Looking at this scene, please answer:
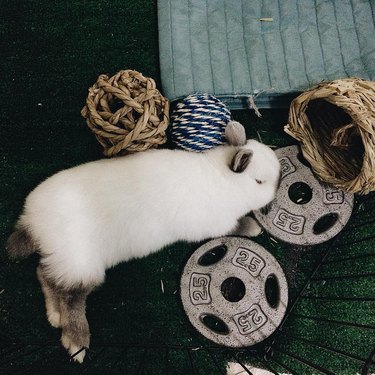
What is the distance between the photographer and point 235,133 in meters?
1.87

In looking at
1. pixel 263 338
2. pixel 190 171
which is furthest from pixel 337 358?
pixel 190 171

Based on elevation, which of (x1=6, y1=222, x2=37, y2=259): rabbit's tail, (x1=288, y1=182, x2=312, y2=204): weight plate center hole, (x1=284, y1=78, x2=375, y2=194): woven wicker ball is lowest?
(x1=288, y1=182, x2=312, y2=204): weight plate center hole

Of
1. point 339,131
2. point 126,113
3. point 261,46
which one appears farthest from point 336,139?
point 126,113

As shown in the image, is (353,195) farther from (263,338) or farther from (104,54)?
(104,54)

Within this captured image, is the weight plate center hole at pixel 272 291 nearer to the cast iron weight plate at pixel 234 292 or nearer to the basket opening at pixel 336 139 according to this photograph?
the cast iron weight plate at pixel 234 292

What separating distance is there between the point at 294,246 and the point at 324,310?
37 centimetres

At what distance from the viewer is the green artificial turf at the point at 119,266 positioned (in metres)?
2.19

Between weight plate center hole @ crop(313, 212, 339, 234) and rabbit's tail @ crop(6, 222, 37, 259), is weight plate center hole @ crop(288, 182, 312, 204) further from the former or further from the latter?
rabbit's tail @ crop(6, 222, 37, 259)

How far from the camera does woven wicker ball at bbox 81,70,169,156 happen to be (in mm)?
1881

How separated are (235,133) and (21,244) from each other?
1.05m

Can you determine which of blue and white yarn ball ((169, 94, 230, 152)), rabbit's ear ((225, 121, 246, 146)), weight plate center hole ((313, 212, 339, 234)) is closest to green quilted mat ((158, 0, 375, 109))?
blue and white yarn ball ((169, 94, 230, 152))

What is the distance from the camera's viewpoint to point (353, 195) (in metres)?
2.31

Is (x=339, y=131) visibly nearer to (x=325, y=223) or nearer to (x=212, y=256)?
(x=325, y=223)

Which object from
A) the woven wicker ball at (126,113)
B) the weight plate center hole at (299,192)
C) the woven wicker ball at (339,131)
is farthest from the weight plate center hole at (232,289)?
the woven wicker ball at (126,113)
